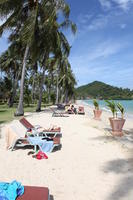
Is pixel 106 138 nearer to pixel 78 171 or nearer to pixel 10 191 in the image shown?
pixel 78 171

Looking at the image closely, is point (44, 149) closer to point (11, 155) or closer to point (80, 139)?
point (11, 155)

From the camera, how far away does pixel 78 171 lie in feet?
14.3

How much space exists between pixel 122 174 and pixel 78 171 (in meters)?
0.92

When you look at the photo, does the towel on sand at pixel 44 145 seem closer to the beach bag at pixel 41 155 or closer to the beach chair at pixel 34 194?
the beach bag at pixel 41 155

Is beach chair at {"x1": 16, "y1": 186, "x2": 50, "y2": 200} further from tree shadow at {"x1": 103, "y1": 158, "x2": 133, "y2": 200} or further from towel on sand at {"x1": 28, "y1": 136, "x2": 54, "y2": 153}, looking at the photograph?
towel on sand at {"x1": 28, "y1": 136, "x2": 54, "y2": 153}

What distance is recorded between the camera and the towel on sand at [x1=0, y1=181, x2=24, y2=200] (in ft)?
8.75

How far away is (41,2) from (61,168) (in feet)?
47.0

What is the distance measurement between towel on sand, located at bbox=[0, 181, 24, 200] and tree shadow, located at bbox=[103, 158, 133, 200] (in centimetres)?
142

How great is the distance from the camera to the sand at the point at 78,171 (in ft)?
11.3

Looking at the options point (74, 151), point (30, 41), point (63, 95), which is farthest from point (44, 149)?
point (63, 95)

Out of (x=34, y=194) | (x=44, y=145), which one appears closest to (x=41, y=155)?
(x=44, y=145)

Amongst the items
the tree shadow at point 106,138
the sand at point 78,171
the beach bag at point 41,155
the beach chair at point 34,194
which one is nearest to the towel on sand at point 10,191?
the beach chair at point 34,194

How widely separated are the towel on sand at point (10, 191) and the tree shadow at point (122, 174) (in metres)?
1.42

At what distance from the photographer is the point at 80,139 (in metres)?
7.40
